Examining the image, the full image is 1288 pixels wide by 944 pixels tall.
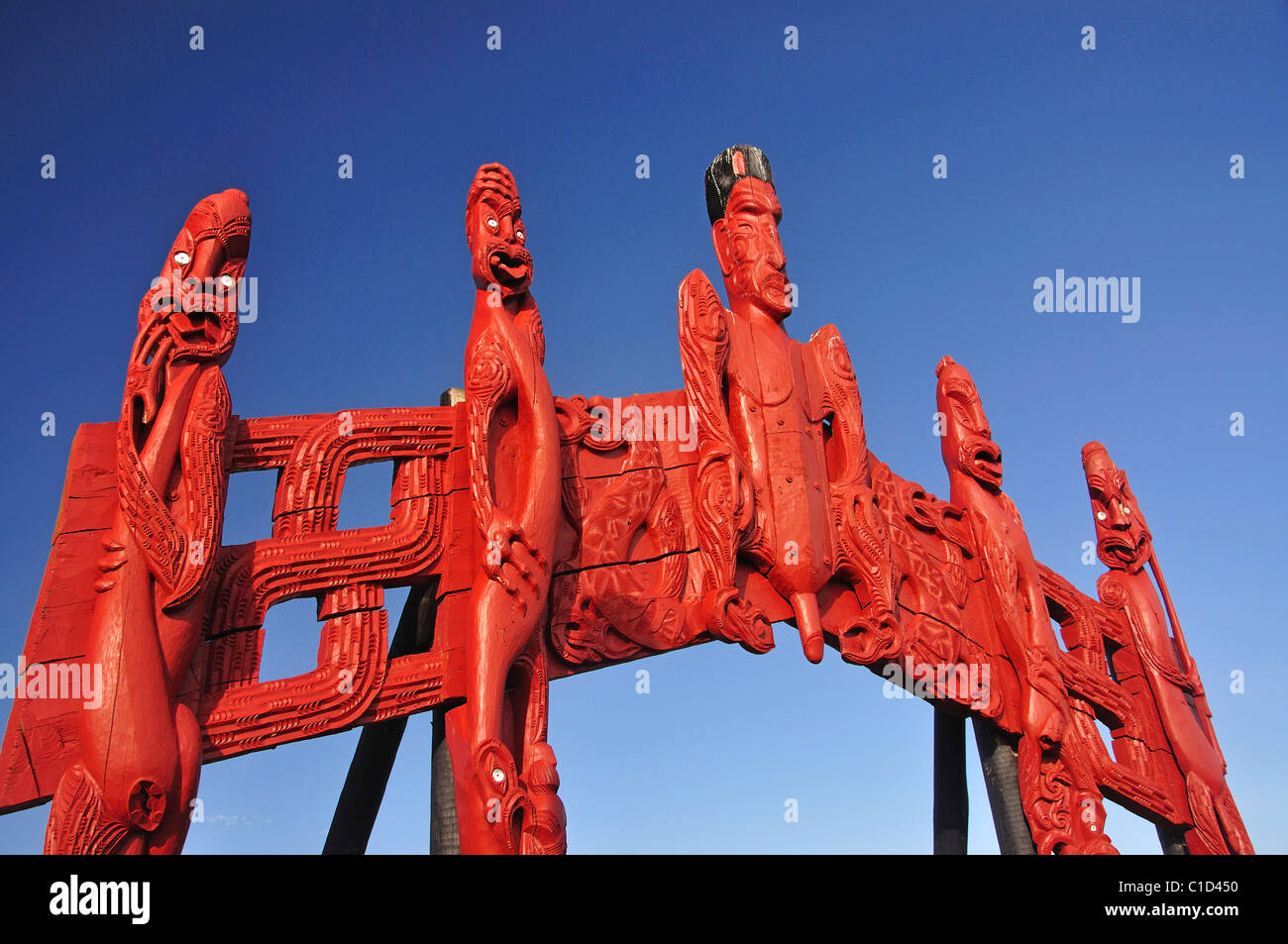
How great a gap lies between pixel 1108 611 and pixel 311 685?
617 centimetres

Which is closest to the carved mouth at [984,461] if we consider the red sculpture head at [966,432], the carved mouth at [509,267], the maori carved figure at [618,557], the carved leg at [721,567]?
the red sculpture head at [966,432]

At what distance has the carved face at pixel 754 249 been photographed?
277 inches

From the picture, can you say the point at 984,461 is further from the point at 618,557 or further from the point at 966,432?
the point at 618,557

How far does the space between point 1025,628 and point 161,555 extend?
17.5 feet

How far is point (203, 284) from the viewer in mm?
5168

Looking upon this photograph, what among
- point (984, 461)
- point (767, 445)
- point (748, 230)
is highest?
point (748, 230)

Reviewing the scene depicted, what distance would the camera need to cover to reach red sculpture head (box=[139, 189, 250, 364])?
5.08 m

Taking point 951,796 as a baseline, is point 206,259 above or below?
above

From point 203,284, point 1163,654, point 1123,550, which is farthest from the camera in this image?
point 1123,550

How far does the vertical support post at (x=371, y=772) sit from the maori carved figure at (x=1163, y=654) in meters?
5.42

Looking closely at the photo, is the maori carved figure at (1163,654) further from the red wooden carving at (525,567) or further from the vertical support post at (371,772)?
the vertical support post at (371,772)

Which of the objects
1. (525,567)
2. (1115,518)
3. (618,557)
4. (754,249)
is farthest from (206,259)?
(1115,518)

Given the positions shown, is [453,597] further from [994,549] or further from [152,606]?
[994,549]
